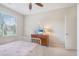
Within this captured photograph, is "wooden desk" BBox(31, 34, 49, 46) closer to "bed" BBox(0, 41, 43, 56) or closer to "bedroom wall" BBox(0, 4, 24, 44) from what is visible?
"bed" BBox(0, 41, 43, 56)

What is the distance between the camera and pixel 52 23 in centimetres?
213

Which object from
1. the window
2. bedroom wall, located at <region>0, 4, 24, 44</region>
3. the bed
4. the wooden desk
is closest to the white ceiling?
bedroom wall, located at <region>0, 4, 24, 44</region>

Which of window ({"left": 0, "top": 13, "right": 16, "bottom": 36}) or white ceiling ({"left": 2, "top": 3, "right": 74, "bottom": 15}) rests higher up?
white ceiling ({"left": 2, "top": 3, "right": 74, "bottom": 15})

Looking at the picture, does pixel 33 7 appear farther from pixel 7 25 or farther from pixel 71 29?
pixel 71 29

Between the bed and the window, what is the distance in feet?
0.67

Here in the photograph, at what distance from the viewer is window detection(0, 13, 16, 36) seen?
1.96 metres

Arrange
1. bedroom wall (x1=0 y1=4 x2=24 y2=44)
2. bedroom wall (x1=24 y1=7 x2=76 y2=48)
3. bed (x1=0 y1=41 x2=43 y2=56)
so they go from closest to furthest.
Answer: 1. bed (x1=0 y1=41 x2=43 y2=56)
2. bedroom wall (x1=0 y1=4 x2=24 y2=44)
3. bedroom wall (x1=24 y1=7 x2=76 y2=48)

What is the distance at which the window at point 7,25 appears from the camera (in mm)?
1959

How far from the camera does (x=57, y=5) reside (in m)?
1.94

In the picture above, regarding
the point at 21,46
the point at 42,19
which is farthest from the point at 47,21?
the point at 21,46

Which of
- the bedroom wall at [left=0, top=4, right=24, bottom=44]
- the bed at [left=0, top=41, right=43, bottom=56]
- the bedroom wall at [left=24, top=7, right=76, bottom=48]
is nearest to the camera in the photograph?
the bed at [left=0, top=41, right=43, bottom=56]

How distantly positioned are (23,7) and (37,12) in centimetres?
27

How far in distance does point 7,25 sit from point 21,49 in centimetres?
49

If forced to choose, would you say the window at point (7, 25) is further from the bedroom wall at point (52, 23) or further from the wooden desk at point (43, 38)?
the wooden desk at point (43, 38)
